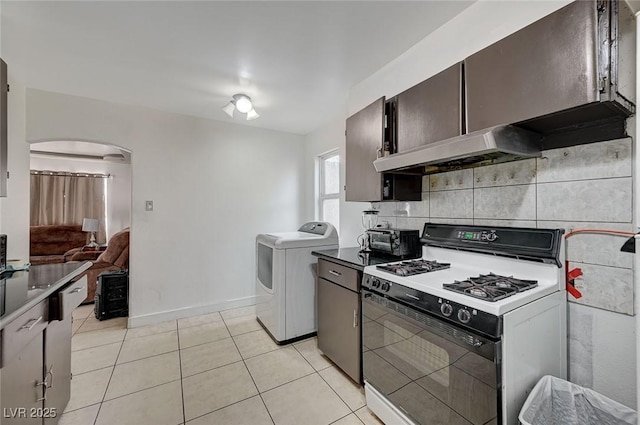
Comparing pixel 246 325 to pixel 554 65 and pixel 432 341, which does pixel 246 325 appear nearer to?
pixel 432 341

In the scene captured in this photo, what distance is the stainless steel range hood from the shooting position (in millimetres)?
1197

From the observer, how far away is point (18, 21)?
1641mm

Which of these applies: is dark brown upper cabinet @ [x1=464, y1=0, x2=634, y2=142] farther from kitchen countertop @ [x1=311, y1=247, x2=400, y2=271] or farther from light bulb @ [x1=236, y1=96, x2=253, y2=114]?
light bulb @ [x1=236, y1=96, x2=253, y2=114]

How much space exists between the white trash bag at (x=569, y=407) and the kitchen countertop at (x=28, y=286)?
1.95 m

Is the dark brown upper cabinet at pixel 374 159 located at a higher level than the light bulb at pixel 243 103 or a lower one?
lower

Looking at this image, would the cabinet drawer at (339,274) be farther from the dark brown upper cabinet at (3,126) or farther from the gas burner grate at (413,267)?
the dark brown upper cabinet at (3,126)

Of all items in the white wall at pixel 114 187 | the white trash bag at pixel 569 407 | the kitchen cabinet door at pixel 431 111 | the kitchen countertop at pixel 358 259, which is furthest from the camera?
the white wall at pixel 114 187

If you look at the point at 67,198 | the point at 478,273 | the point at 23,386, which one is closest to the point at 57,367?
the point at 23,386

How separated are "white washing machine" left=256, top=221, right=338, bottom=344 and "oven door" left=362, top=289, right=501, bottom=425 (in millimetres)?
965

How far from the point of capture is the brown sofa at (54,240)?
15.7 ft

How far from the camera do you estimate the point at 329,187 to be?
3.77 metres

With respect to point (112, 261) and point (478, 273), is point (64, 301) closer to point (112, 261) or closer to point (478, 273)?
point (478, 273)

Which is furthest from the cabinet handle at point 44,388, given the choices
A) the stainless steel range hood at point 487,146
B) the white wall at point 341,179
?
the white wall at point 341,179

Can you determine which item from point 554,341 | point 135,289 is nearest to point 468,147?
point 554,341
